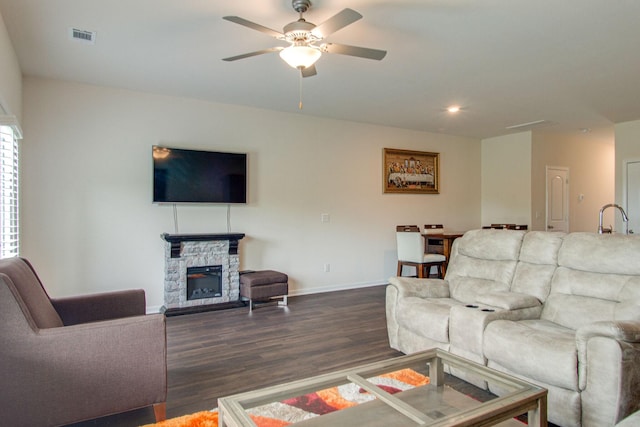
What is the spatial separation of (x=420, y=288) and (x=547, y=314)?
0.97 meters

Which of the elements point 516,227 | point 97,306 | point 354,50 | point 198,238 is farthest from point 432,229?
point 97,306

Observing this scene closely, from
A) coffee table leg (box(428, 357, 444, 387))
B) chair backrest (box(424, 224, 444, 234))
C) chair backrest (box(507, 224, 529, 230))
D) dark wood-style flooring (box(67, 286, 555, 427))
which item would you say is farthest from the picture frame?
coffee table leg (box(428, 357, 444, 387))

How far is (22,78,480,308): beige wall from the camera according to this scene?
4.21 meters

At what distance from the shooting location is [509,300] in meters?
2.74

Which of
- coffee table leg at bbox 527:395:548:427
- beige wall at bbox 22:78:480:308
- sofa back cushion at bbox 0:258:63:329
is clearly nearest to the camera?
coffee table leg at bbox 527:395:548:427

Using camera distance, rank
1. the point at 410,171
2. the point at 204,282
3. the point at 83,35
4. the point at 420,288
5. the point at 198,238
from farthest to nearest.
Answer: the point at 410,171 < the point at 204,282 < the point at 198,238 < the point at 420,288 < the point at 83,35

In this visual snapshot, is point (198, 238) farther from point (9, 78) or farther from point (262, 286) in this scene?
point (9, 78)

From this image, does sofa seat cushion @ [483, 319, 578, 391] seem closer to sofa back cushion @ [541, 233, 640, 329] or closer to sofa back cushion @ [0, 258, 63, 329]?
sofa back cushion @ [541, 233, 640, 329]

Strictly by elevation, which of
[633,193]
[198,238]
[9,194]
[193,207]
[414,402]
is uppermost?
[633,193]

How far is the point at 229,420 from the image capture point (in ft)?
4.77

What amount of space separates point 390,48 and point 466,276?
219 centimetres

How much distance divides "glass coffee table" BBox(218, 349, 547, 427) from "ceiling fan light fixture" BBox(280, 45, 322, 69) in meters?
2.09

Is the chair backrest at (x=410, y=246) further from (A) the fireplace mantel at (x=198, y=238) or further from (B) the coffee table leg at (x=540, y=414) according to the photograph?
(B) the coffee table leg at (x=540, y=414)

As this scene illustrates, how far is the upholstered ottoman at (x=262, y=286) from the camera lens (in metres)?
4.68
